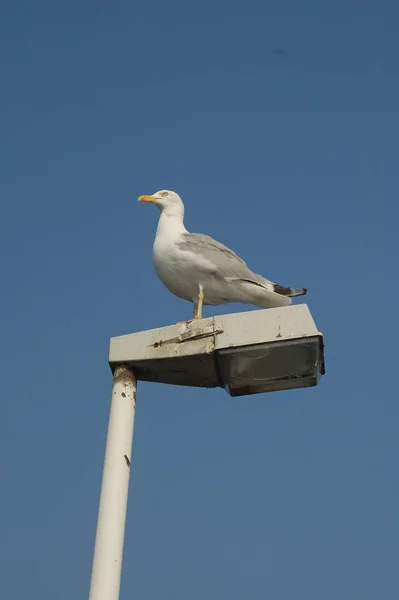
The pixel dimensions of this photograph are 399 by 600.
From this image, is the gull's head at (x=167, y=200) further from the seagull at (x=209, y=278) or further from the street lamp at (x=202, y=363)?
the street lamp at (x=202, y=363)

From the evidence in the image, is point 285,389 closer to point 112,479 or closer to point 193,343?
point 193,343

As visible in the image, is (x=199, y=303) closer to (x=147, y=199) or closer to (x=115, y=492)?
(x=147, y=199)

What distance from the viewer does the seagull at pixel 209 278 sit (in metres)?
6.52

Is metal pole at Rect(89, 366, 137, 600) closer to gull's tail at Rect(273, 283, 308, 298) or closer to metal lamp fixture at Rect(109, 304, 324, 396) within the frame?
metal lamp fixture at Rect(109, 304, 324, 396)

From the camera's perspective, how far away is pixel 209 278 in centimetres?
653

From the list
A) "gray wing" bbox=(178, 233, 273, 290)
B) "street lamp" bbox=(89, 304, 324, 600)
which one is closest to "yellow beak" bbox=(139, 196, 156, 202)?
"gray wing" bbox=(178, 233, 273, 290)

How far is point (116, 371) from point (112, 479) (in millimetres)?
654

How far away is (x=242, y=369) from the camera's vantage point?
4176 mm

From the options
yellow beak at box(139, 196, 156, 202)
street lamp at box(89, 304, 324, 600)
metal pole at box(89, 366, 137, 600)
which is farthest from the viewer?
yellow beak at box(139, 196, 156, 202)

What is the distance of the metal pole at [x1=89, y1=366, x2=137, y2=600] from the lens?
11.8ft

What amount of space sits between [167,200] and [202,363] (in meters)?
4.13

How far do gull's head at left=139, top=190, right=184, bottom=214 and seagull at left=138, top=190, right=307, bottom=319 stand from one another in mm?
1164

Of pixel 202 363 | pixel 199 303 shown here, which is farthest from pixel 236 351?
pixel 199 303

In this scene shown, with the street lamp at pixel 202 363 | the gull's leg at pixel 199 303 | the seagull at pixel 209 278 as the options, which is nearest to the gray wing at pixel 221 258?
the seagull at pixel 209 278
